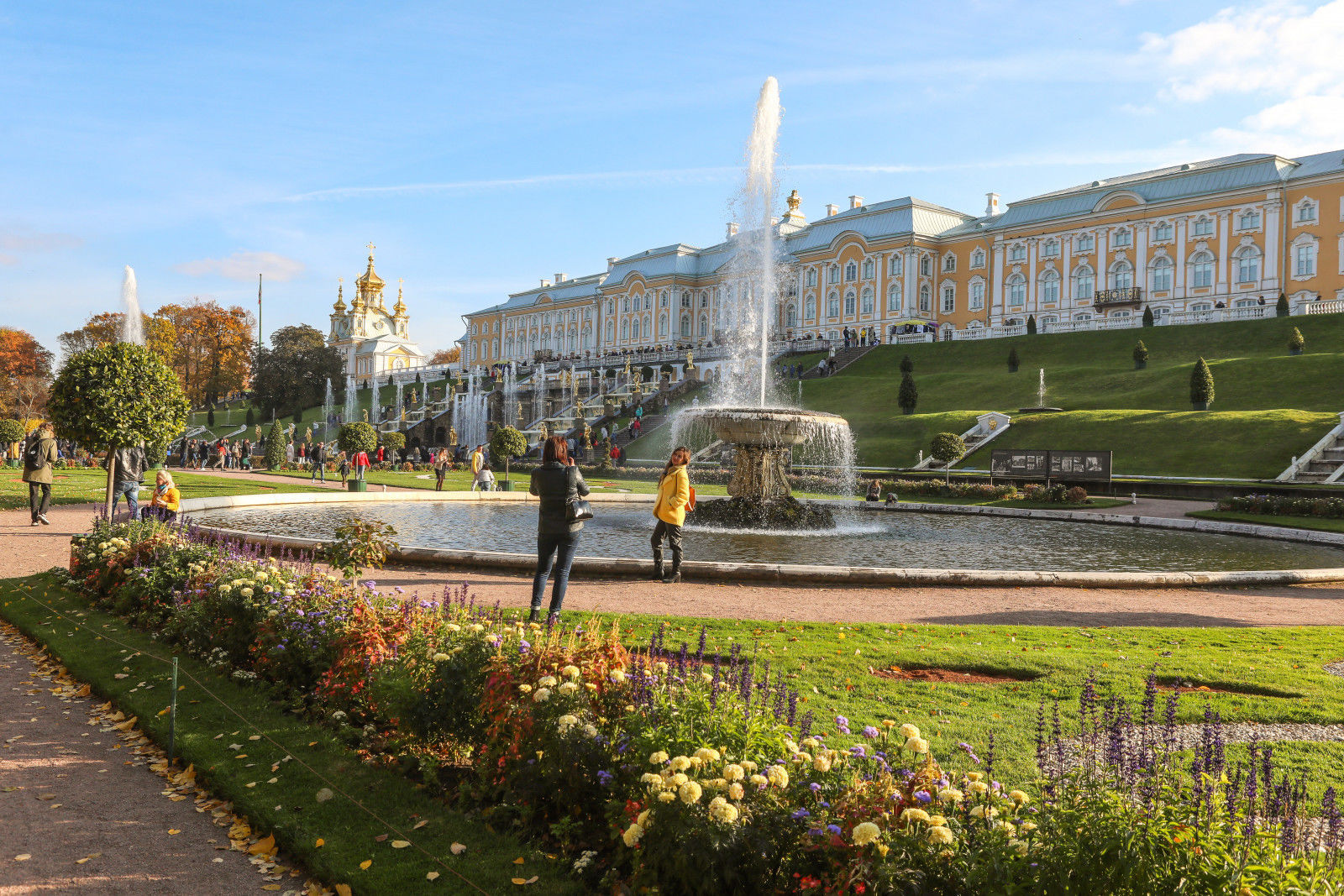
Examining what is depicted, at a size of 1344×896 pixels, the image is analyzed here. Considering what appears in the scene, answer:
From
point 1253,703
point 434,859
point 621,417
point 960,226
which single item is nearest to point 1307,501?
point 1253,703

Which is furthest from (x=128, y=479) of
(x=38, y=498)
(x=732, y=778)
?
(x=732, y=778)

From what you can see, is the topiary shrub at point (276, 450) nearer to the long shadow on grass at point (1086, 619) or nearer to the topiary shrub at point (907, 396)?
the topiary shrub at point (907, 396)

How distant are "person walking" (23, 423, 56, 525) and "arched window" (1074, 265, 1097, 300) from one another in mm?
55244

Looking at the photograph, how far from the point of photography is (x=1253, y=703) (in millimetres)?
5535

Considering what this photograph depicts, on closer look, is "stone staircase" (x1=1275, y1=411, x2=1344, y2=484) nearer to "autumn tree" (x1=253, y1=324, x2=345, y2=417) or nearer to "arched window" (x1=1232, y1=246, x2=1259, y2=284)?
"arched window" (x1=1232, y1=246, x2=1259, y2=284)

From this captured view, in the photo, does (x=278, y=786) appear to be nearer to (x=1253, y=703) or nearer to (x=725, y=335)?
(x=1253, y=703)

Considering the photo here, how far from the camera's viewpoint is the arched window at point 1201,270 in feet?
171

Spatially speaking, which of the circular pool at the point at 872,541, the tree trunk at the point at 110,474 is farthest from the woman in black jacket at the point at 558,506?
the tree trunk at the point at 110,474

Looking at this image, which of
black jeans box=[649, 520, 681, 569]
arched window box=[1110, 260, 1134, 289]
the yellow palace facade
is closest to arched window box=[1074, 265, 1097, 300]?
the yellow palace facade

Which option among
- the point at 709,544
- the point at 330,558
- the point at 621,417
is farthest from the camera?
the point at 621,417

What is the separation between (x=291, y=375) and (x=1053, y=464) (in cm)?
6301

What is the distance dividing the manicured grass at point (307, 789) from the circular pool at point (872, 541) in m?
6.05

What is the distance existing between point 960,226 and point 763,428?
5571 centimetres

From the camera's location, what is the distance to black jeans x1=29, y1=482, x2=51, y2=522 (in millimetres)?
14711
